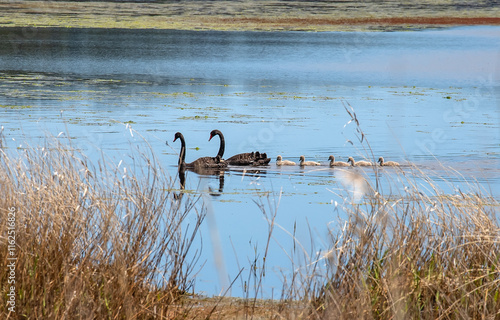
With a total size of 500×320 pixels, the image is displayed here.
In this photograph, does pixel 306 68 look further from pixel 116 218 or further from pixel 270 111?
pixel 116 218

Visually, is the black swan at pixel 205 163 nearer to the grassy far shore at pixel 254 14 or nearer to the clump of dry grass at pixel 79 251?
the clump of dry grass at pixel 79 251

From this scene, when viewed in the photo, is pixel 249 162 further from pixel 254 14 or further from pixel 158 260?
pixel 254 14

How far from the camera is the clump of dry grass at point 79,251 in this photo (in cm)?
550

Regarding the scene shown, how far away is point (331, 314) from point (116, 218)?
74.8 inches

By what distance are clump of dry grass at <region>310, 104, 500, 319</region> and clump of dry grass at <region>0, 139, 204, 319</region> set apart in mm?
1256

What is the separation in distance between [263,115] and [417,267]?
16648 mm

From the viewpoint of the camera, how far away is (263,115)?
22.5m

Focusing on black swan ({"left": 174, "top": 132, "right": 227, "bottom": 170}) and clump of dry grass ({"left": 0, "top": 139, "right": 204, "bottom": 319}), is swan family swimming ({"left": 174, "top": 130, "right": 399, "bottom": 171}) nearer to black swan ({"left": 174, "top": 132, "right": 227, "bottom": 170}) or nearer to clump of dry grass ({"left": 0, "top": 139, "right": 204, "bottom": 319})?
black swan ({"left": 174, "top": 132, "right": 227, "bottom": 170})

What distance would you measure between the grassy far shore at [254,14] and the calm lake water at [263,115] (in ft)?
112

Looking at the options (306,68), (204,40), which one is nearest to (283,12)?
(204,40)

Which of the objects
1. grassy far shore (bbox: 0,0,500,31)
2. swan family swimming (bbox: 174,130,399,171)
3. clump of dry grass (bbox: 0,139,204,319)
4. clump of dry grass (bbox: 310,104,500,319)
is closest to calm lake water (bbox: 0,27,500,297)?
swan family swimming (bbox: 174,130,399,171)

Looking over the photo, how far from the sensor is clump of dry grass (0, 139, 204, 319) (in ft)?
18.1

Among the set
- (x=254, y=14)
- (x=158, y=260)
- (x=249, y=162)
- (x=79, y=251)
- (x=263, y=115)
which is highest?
(x=254, y=14)

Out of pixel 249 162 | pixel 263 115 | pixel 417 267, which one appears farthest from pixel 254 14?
pixel 417 267
